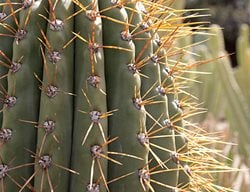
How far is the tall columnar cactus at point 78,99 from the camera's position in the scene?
1.54 metres

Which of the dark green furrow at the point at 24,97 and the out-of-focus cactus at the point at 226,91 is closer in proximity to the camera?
the dark green furrow at the point at 24,97

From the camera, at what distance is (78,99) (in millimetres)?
1570

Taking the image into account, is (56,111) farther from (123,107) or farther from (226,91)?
(226,91)

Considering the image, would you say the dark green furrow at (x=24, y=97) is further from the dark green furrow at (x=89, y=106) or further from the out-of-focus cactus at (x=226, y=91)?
the out-of-focus cactus at (x=226, y=91)

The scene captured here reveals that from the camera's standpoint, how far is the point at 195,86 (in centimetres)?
452

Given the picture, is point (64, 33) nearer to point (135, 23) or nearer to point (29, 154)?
point (135, 23)

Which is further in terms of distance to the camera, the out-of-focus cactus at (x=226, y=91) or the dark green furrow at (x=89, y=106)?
the out-of-focus cactus at (x=226, y=91)

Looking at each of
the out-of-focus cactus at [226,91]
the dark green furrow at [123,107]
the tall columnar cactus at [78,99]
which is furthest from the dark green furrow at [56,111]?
the out-of-focus cactus at [226,91]

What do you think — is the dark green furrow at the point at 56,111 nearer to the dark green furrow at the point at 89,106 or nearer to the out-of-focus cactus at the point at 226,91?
the dark green furrow at the point at 89,106

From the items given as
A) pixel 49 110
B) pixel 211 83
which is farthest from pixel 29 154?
pixel 211 83

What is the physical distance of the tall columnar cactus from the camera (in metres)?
1.54

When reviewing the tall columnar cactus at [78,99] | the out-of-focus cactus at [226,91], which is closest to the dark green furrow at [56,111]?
the tall columnar cactus at [78,99]

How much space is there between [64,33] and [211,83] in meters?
3.33

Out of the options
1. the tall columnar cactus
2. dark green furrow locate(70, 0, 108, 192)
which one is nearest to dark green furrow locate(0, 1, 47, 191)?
the tall columnar cactus
